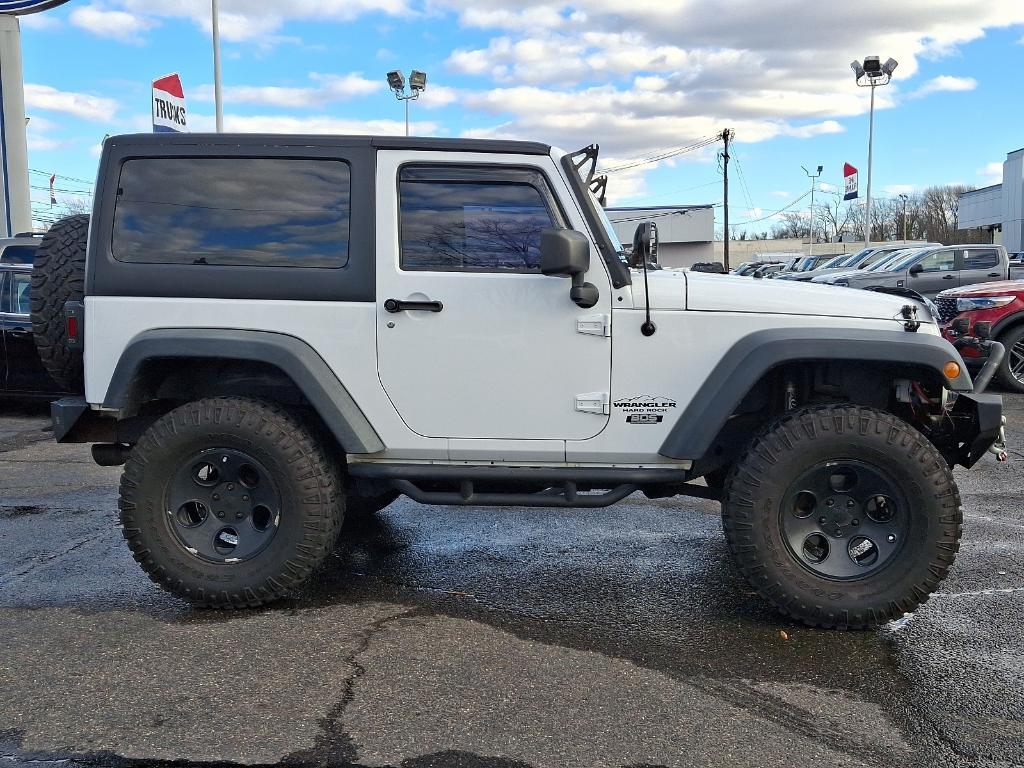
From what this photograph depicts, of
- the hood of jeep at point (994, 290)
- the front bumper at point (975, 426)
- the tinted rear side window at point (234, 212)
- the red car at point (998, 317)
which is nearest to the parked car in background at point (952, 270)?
the hood of jeep at point (994, 290)

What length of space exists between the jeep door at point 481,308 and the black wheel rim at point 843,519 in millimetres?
939

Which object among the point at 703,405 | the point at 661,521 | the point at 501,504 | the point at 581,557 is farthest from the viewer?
the point at 661,521

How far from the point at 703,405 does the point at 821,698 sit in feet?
4.12

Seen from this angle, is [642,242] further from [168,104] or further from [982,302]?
[168,104]

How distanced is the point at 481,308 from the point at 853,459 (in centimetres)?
173

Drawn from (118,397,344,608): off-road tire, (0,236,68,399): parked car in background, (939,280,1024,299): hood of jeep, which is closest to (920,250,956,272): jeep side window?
(939,280,1024,299): hood of jeep

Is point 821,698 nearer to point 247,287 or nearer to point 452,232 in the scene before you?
point 452,232

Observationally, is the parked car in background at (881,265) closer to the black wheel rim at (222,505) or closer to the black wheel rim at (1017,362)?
the black wheel rim at (1017,362)

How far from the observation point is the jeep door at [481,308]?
3.86 m

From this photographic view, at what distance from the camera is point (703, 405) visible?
3789 millimetres

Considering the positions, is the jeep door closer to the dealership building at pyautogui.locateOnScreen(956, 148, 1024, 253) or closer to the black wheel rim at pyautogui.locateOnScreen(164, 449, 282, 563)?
the black wheel rim at pyautogui.locateOnScreen(164, 449, 282, 563)

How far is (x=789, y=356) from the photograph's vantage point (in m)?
3.68

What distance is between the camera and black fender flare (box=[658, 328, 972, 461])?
370 cm

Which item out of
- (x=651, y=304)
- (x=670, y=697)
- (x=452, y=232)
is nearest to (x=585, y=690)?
(x=670, y=697)
